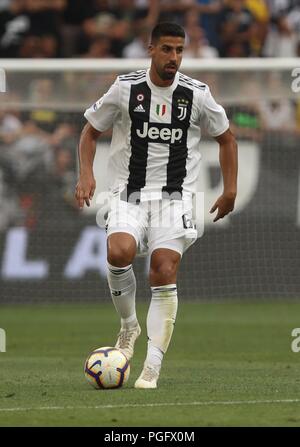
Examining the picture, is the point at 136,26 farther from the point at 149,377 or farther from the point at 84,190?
the point at 149,377

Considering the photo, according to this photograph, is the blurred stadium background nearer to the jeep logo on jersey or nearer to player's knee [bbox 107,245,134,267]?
the jeep logo on jersey

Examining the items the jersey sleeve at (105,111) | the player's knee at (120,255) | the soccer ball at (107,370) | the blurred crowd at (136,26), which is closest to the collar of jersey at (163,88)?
the jersey sleeve at (105,111)

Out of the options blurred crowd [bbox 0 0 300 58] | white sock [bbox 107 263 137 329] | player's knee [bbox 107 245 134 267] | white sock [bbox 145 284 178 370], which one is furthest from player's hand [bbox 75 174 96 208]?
blurred crowd [bbox 0 0 300 58]

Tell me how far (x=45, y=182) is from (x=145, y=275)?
1.88 m

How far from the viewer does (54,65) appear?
15016 millimetres

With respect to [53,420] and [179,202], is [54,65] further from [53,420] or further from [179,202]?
[53,420]

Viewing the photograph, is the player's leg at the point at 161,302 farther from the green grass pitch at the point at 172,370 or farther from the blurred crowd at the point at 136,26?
the blurred crowd at the point at 136,26

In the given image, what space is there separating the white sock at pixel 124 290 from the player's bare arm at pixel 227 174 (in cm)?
80

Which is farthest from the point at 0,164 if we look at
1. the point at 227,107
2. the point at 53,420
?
the point at 53,420

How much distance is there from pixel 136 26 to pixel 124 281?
1094cm

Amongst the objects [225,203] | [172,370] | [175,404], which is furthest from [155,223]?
[175,404]

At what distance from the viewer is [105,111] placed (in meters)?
8.88

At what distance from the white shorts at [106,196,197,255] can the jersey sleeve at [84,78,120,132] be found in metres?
0.59

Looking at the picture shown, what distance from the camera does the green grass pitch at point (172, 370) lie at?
6.83 metres
